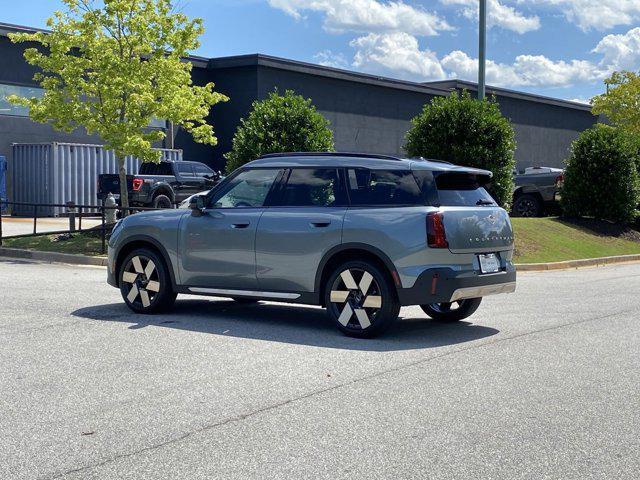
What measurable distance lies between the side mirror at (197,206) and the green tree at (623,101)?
40.7 metres

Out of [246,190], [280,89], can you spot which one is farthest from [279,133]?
[280,89]

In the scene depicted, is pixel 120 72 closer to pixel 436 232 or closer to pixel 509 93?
pixel 436 232

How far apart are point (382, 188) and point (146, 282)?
10.2ft

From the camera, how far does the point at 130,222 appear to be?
10.6m

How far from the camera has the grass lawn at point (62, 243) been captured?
61.0 ft

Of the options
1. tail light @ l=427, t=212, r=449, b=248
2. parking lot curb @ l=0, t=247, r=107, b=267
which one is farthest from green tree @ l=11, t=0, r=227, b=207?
tail light @ l=427, t=212, r=449, b=248

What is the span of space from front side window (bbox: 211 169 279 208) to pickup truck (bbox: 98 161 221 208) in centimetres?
1760

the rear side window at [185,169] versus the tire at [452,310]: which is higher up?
the rear side window at [185,169]

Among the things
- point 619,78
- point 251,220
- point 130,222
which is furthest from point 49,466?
→ point 619,78

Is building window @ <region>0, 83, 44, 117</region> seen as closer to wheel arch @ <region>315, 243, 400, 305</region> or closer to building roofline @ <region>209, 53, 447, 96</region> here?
building roofline @ <region>209, 53, 447, 96</region>

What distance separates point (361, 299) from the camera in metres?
8.99

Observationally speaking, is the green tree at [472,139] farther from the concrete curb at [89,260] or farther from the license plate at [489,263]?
the license plate at [489,263]

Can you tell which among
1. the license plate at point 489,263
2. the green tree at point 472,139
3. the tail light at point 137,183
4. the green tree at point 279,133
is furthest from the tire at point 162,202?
the license plate at point 489,263

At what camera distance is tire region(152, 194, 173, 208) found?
91.0 ft
